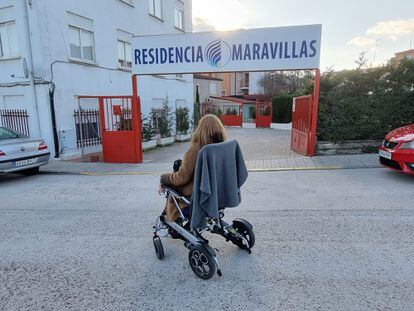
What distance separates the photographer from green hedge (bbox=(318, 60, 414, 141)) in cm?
866

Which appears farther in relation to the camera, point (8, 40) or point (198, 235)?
→ point (8, 40)

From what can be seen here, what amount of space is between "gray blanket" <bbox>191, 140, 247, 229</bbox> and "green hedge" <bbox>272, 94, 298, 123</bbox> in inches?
848

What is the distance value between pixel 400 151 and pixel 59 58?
983 centimetres

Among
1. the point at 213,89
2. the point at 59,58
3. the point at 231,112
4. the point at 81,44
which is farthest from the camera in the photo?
the point at 213,89

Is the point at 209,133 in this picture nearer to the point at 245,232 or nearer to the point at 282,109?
the point at 245,232

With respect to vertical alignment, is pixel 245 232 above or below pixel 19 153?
below

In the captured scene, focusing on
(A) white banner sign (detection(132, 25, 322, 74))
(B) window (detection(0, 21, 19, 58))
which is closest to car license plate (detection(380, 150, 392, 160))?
(A) white banner sign (detection(132, 25, 322, 74))

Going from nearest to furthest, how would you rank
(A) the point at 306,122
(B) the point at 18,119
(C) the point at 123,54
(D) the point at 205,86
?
(A) the point at 306,122 → (B) the point at 18,119 → (C) the point at 123,54 → (D) the point at 205,86

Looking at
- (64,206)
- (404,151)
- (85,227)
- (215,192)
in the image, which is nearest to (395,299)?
(215,192)

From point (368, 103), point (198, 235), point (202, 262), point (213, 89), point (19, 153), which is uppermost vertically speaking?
point (213, 89)

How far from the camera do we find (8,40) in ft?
31.8

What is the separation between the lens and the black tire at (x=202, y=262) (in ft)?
9.01

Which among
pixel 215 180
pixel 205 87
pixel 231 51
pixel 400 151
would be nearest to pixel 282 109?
pixel 205 87

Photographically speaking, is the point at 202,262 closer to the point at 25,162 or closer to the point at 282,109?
the point at 25,162
